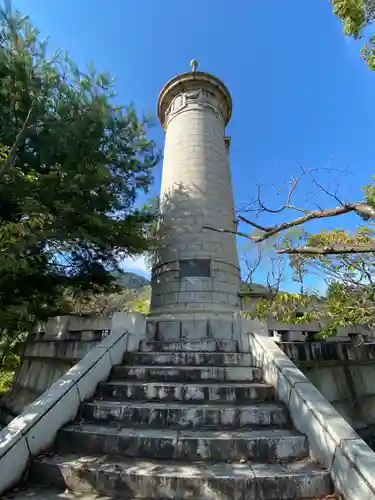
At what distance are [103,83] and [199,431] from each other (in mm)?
7514

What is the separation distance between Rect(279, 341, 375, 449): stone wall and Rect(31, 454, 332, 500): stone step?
268cm

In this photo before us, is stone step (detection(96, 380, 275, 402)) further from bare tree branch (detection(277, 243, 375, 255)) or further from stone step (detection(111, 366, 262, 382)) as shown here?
bare tree branch (detection(277, 243, 375, 255))

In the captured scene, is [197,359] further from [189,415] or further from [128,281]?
[128,281]

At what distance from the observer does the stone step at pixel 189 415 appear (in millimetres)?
4016

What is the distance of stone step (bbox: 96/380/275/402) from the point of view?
14.9ft

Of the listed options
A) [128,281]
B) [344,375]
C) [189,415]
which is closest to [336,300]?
[344,375]

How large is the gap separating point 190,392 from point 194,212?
6396 millimetres

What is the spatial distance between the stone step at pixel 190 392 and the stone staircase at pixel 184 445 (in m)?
0.01

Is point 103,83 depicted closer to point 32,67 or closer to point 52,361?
point 32,67

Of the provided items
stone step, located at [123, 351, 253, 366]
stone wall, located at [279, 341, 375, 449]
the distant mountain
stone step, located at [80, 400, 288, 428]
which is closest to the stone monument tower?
the distant mountain

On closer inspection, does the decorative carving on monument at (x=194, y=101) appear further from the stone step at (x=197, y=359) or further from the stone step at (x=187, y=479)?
the stone step at (x=187, y=479)

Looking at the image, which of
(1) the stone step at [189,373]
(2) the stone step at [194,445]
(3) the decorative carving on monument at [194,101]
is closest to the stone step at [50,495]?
(2) the stone step at [194,445]

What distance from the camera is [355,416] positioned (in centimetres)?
598

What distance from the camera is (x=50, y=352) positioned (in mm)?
6457
